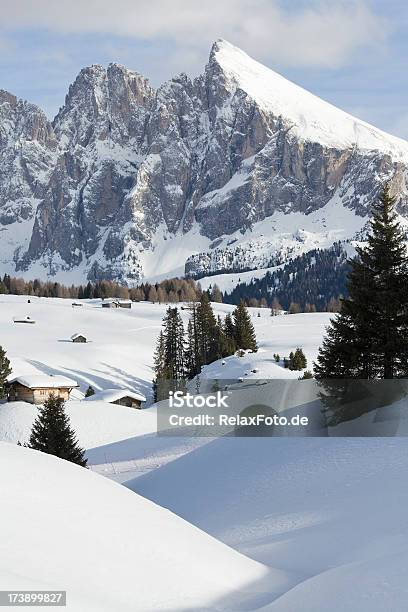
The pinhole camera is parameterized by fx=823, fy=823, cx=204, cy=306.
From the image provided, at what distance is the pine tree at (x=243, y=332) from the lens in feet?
330

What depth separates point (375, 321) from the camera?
29.1 metres

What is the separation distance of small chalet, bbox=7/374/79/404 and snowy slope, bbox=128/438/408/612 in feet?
149

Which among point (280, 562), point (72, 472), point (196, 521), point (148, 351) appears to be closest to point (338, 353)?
point (196, 521)

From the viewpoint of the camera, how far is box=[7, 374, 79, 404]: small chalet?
7294cm

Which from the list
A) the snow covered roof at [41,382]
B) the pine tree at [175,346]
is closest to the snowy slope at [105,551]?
the snow covered roof at [41,382]

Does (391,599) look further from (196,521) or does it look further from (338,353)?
(338,353)

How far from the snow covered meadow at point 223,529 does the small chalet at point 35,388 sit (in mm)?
36367

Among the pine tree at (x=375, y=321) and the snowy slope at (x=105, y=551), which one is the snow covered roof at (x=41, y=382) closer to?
the pine tree at (x=375, y=321)

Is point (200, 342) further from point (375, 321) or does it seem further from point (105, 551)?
point (105, 551)

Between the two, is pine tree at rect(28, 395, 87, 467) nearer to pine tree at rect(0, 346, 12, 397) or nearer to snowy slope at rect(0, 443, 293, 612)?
snowy slope at rect(0, 443, 293, 612)

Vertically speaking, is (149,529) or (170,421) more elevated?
(149,529)

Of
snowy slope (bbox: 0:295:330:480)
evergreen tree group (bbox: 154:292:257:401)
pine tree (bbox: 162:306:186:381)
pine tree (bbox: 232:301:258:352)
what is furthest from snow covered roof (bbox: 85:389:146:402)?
pine tree (bbox: 232:301:258:352)

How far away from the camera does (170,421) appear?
5778cm

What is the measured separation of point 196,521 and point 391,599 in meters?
11.1
